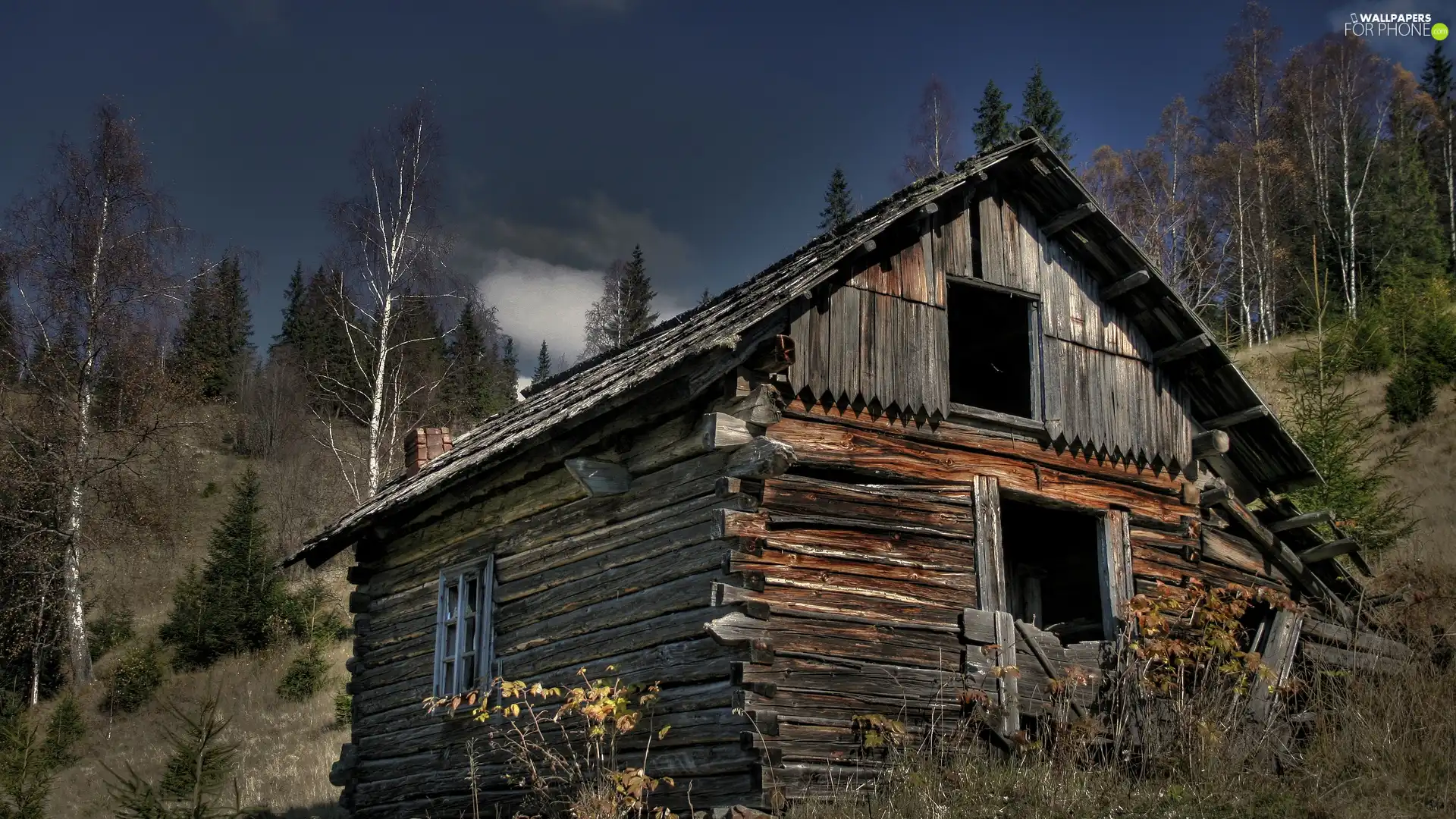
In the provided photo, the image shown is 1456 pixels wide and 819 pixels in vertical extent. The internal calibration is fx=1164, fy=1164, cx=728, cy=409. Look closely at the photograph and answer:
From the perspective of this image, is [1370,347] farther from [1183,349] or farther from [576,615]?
[576,615]

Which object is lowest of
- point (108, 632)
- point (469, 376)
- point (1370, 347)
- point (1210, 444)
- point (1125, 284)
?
point (108, 632)

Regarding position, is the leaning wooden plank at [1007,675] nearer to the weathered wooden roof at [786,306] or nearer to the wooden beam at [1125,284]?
the weathered wooden roof at [786,306]

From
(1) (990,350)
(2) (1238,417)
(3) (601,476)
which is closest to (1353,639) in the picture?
(2) (1238,417)

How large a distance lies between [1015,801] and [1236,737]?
2.24 m

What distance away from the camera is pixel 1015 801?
8031 mm

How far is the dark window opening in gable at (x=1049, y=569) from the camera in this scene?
49.1 ft

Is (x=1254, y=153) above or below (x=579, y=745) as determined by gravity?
above

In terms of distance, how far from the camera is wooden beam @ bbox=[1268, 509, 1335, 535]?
12.1 m

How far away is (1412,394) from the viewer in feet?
84.5

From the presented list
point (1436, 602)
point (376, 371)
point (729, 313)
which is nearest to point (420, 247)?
point (376, 371)

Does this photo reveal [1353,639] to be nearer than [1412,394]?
Yes

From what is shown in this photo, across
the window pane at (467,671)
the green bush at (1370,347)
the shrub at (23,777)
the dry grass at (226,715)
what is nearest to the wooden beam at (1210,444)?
the window pane at (467,671)

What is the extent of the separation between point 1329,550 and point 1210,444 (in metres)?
2.04

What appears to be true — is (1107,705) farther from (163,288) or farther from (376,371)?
(163,288)
